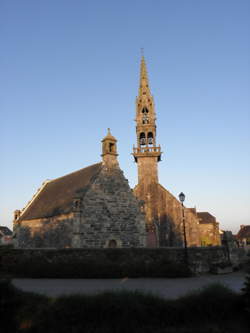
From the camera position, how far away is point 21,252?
52.1ft

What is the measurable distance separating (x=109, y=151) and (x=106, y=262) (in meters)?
12.4

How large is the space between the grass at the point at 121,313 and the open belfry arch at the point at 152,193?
2252cm

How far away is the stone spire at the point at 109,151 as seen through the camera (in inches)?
987

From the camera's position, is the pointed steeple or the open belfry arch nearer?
the open belfry arch

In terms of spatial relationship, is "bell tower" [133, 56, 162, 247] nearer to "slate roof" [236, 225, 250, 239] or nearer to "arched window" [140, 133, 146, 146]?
"arched window" [140, 133, 146, 146]

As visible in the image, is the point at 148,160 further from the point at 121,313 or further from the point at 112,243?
the point at 121,313

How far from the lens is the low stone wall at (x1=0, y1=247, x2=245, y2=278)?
14438 mm

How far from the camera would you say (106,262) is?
14930 mm

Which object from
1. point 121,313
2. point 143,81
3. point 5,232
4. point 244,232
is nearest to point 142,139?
point 143,81

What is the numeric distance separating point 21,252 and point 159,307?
10526 mm

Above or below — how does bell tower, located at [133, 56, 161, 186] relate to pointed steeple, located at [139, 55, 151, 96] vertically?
below

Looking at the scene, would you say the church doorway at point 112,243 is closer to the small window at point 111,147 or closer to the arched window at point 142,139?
the small window at point 111,147

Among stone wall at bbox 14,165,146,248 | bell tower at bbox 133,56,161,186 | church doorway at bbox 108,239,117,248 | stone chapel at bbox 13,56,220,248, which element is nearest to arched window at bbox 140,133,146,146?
bell tower at bbox 133,56,161,186

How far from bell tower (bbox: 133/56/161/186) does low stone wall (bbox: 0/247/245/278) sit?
2200cm
